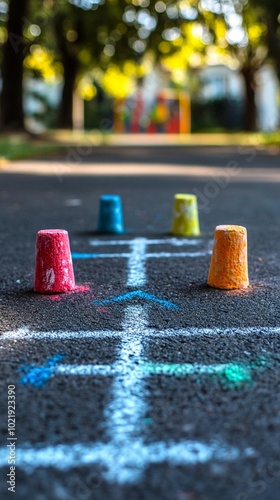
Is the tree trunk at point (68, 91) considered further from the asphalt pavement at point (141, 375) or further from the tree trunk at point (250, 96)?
the asphalt pavement at point (141, 375)

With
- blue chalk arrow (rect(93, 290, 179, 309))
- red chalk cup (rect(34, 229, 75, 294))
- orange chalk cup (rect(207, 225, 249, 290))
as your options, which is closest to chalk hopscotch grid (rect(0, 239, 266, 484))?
blue chalk arrow (rect(93, 290, 179, 309))

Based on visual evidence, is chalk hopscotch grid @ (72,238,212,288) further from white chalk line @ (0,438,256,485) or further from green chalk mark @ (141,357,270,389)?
white chalk line @ (0,438,256,485)

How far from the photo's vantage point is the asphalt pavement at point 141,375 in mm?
2438

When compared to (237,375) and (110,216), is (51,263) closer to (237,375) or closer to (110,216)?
(237,375)

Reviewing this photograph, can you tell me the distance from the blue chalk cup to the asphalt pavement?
0.26 meters

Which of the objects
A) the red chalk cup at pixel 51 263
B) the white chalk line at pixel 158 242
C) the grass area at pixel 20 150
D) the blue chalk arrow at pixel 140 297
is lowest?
the grass area at pixel 20 150

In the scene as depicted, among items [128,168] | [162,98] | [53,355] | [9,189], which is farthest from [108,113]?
[53,355]

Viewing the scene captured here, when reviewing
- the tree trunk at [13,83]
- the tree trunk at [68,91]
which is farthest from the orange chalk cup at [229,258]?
the tree trunk at [68,91]

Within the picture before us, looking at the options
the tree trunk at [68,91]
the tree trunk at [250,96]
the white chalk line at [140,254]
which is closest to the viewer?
the white chalk line at [140,254]

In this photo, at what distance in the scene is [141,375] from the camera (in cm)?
330

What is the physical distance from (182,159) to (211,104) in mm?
31036

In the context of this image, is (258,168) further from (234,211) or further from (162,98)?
(162,98)

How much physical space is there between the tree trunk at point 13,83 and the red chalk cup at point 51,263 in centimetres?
2314

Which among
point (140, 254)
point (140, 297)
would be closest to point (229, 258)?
point (140, 297)
